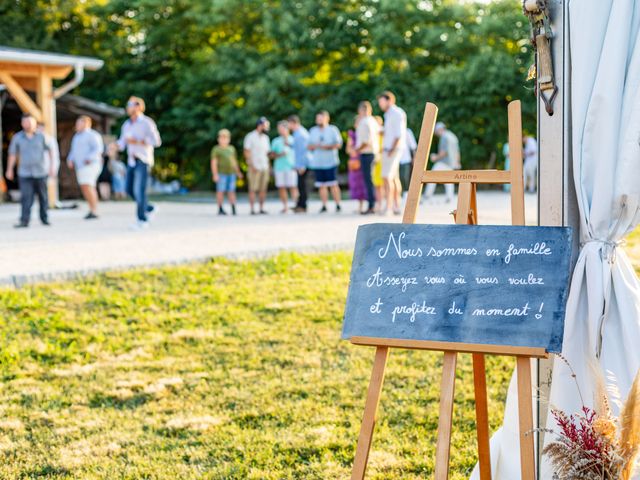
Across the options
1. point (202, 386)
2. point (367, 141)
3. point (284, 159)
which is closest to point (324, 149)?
point (284, 159)

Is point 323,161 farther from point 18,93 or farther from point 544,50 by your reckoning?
point 544,50

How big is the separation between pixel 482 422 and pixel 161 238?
28.2ft

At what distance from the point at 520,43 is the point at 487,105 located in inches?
110

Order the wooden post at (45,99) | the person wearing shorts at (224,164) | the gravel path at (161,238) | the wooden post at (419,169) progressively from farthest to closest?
the wooden post at (45,99) < the person wearing shorts at (224,164) < the gravel path at (161,238) < the wooden post at (419,169)

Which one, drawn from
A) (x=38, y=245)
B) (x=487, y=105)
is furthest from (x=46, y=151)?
(x=487, y=105)

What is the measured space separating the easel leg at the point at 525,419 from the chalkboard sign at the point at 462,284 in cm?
11

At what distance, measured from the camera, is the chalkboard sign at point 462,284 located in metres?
2.92

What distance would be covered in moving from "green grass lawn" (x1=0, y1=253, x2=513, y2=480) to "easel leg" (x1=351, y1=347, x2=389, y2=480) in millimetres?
1010

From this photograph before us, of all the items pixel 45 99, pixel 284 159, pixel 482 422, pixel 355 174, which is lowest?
pixel 482 422

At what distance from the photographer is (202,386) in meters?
5.60

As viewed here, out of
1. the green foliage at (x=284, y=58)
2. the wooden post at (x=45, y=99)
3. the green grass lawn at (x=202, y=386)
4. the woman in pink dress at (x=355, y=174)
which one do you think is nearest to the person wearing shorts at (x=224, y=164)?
the woman in pink dress at (x=355, y=174)

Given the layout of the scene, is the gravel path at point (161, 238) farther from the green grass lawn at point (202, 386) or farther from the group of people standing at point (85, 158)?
the green grass lawn at point (202, 386)

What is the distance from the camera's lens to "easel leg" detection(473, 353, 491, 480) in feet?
11.1

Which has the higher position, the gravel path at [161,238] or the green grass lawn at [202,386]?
the gravel path at [161,238]
